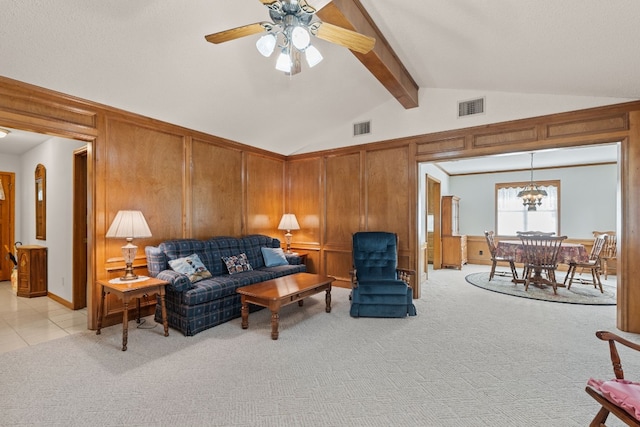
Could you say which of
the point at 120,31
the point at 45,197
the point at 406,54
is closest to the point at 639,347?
the point at 406,54

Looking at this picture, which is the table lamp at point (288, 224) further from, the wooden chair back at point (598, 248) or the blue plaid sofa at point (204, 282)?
the wooden chair back at point (598, 248)

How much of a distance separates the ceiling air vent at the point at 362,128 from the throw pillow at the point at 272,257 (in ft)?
8.18

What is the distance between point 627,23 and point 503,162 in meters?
5.40

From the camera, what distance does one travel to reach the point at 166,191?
407 centimetres

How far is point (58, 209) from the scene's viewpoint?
4.55 meters

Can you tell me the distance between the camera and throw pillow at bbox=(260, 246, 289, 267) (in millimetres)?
4802

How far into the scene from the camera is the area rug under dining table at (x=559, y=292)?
4.62 m

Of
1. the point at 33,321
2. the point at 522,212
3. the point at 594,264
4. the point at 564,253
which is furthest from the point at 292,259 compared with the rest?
the point at 522,212

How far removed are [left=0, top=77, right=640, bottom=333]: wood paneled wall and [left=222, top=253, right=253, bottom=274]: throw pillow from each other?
2.02 ft

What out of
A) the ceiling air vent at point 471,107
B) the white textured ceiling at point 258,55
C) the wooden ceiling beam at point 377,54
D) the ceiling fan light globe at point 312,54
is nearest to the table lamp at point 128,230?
the white textured ceiling at point 258,55

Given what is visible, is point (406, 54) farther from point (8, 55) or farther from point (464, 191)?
point (464, 191)

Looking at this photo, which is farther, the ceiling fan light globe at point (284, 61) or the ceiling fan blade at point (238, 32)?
the ceiling fan light globe at point (284, 61)

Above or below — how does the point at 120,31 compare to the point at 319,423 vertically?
above

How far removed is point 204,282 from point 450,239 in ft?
20.2
